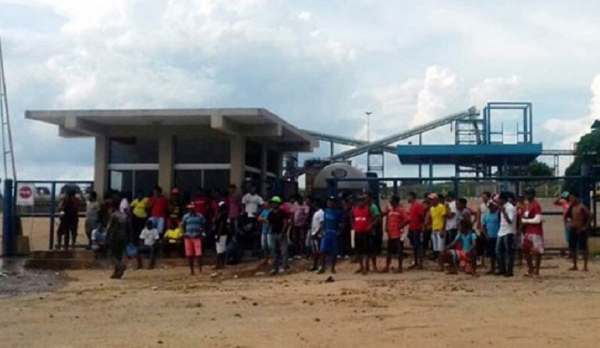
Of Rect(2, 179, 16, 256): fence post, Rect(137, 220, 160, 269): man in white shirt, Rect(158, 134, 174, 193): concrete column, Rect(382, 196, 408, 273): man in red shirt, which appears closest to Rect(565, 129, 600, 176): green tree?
Rect(158, 134, 174, 193): concrete column

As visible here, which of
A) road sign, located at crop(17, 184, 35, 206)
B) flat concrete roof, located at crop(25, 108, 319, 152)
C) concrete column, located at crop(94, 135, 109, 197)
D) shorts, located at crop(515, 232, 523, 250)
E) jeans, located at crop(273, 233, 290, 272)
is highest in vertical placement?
flat concrete roof, located at crop(25, 108, 319, 152)

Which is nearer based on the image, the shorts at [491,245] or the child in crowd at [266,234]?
the shorts at [491,245]

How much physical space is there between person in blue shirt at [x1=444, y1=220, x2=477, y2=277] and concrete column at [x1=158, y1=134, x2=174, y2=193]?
8.56m

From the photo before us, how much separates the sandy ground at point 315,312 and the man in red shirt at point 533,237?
0.33 m

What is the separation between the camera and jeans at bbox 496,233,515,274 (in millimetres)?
17297

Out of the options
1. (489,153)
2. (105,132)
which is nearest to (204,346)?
(105,132)

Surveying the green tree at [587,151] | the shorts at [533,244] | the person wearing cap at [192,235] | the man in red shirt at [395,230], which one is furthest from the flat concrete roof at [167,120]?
the green tree at [587,151]

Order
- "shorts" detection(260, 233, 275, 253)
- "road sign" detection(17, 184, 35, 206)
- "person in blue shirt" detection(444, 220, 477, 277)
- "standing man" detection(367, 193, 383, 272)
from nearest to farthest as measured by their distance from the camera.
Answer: "person in blue shirt" detection(444, 220, 477, 277) → "standing man" detection(367, 193, 383, 272) → "shorts" detection(260, 233, 275, 253) → "road sign" detection(17, 184, 35, 206)

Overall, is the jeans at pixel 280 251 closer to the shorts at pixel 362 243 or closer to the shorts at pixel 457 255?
the shorts at pixel 362 243

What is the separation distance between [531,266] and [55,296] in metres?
8.72

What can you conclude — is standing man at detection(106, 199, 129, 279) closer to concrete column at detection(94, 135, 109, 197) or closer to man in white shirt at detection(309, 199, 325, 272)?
man in white shirt at detection(309, 199, 325, 272)

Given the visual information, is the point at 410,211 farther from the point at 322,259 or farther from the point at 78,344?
the point at 78,344

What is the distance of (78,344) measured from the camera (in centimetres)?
1015

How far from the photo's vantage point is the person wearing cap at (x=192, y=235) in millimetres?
19297
